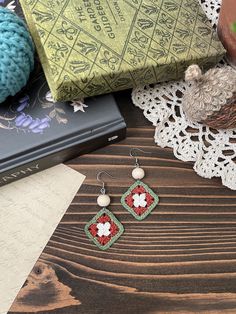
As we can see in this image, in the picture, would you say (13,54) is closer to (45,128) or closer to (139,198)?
(45,128)

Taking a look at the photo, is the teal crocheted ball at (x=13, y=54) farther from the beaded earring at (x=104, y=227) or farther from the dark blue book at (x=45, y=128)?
the beaded earring at (x=104, y=227)

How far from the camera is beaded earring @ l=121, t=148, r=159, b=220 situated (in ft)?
1.57

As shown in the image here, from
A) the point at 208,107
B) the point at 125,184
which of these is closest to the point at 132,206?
the point at 125,184

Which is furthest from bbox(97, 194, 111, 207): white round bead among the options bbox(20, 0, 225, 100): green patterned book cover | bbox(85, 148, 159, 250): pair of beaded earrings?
bbox(20, 0, 225, 100): green patterned book cover

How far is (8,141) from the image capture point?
0.46 m

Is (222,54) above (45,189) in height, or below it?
above

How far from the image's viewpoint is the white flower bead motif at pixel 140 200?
1.58ft

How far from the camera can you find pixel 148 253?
0.47 meters

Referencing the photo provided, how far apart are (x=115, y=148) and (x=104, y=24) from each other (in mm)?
145

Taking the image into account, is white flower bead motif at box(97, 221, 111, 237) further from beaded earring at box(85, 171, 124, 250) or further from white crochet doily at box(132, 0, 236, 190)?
white crochet doily at box(132, 0, 236, 190)

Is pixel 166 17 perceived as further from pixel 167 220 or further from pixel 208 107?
pixel 167 220

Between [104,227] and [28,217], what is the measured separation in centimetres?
9

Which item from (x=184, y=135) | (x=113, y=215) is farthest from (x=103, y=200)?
(x=184, y=135)

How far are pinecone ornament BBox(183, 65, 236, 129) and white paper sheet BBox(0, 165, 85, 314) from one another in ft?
0.52
